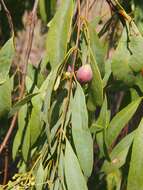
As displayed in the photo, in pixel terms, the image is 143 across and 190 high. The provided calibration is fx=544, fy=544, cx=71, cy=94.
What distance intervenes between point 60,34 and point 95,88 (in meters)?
0.14

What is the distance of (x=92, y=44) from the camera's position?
1054 mm

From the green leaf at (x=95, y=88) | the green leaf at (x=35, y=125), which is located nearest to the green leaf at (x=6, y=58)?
the green leaf at (x=35, y=125)

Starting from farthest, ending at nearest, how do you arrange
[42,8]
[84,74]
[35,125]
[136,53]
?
[42,8] → [35,125] → [136,53] → [84,74]

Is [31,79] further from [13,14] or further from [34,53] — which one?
[34,53]

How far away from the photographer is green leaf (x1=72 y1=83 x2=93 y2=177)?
988 mm

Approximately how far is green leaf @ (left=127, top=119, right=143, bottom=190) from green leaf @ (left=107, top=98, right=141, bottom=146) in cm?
12

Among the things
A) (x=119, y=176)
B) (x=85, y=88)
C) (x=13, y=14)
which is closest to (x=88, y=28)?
(x=85, y=88)

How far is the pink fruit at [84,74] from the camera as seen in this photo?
36.9 inches

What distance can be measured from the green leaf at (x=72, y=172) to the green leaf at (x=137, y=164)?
0.32 feet

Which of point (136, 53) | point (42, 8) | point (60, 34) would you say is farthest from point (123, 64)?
point (42, 8)

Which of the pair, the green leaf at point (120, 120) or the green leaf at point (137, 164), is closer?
the green leaf at point (137, 164)

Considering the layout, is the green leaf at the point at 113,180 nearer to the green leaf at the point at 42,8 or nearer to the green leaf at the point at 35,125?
the green leaf at the point at 35,125

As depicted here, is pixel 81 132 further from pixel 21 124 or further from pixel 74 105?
pixel 21 124

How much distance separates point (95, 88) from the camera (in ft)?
3.28
